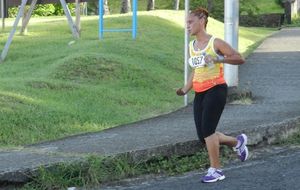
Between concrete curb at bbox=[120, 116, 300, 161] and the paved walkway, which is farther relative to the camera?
concrete curb at bbox=[120, 116, 300, 161]

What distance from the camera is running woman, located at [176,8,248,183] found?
5.89 metres

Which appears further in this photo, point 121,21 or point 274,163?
point 121,21

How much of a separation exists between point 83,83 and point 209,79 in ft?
16.8

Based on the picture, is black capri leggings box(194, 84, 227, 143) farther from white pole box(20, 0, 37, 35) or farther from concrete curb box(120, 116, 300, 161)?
white pole box(20, 0, 37, 35)

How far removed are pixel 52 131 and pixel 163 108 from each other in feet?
8.19

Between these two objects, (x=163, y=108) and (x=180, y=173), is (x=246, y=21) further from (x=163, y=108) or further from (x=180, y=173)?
(x=180, y=173)

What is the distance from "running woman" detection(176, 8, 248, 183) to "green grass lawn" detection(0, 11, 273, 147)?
2.35 metres

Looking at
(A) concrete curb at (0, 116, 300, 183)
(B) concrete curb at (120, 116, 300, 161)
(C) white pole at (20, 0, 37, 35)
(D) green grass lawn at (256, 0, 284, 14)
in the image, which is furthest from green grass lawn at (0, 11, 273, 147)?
(D) green grass lawn at (256, 0, 284, 14)

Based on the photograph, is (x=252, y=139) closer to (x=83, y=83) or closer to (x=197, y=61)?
(x=197, y=61)

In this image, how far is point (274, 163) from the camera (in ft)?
21.5

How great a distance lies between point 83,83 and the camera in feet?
35.5

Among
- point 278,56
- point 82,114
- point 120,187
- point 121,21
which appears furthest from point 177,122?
point 121,21

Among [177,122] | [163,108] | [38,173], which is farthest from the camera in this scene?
[163,108]

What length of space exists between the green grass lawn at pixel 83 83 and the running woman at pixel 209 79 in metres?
2.35
